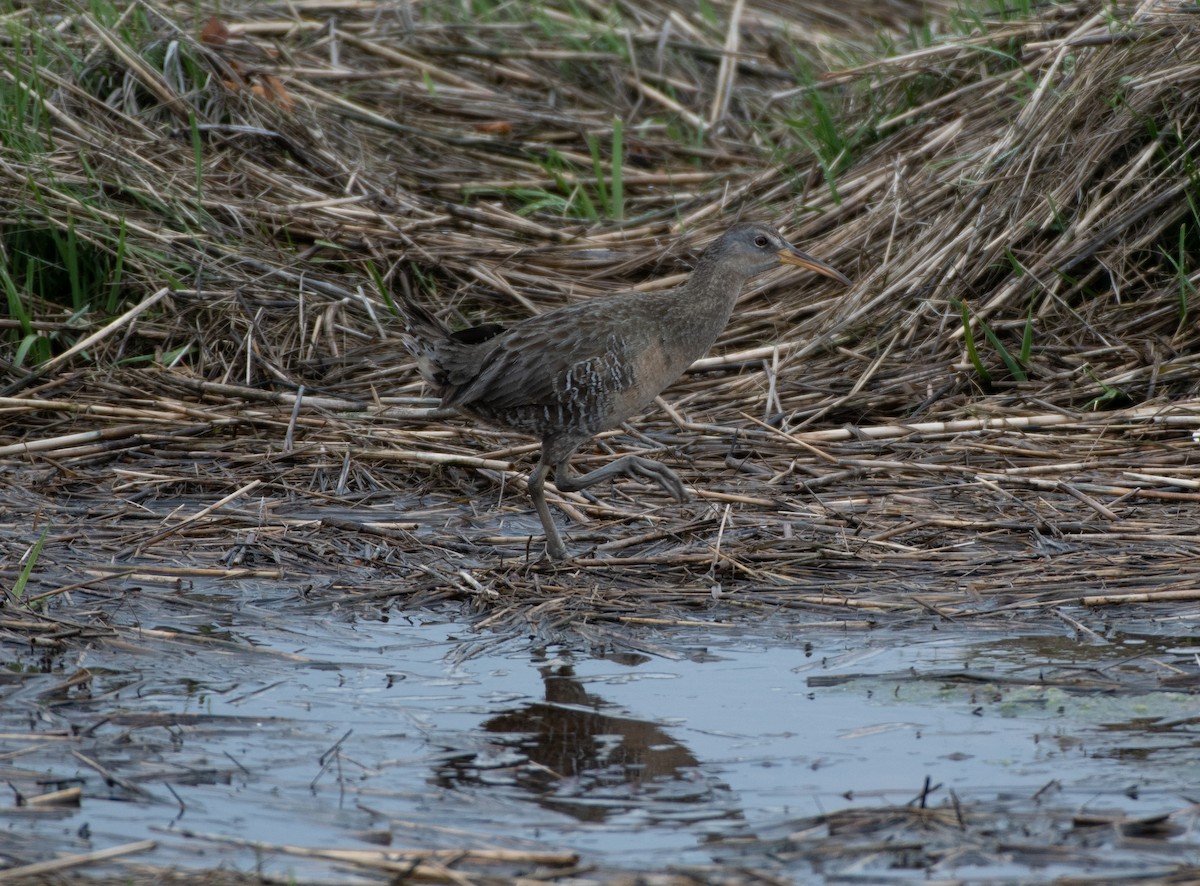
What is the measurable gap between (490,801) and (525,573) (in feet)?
5.75

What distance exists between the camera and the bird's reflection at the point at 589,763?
3.42 m

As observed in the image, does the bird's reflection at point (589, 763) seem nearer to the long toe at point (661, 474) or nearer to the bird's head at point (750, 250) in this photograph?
the long toe at point (661, 474)

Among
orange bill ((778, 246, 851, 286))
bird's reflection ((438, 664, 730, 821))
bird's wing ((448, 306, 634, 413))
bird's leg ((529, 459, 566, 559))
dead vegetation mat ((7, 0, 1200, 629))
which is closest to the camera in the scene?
bird's reflection ((438, 664, 730, 821))

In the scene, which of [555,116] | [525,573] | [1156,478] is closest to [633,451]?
[525,573]

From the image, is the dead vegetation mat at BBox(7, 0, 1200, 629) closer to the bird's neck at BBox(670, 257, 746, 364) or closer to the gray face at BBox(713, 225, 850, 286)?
the bird's neck at BBox(670, 257, 746, 364)

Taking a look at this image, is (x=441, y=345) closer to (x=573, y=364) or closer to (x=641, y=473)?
(x=573, y=364)

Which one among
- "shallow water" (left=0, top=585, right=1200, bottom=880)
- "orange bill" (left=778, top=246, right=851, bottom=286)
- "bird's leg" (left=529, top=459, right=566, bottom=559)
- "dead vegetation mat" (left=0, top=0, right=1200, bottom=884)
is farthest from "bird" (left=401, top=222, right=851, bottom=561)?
"shallow water" (left=0, top=585, right=1200, bottom=880)

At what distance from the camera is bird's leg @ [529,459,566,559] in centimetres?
532

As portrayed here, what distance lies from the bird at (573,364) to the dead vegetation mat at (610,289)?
0.25 metres

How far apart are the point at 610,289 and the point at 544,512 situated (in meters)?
A: 2.55

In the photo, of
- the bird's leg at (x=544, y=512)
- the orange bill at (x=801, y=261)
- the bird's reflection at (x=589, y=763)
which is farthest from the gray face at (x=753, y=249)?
the bird's reflection at (x=589, y=763)

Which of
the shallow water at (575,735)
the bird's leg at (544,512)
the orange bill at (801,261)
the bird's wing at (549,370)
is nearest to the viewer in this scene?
the shallow water at (575,735)

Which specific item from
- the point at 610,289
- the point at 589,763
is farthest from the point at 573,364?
the point at 610,289

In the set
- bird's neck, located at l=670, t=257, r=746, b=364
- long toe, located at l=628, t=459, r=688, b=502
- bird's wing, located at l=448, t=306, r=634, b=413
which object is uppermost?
bird's neck, located at l=670, t=257, r=746, b=364
